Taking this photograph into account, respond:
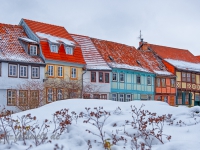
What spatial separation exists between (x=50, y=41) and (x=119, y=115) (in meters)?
20.7

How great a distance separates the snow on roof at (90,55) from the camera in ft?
108

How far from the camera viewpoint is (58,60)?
2927cm

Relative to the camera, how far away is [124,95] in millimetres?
35031

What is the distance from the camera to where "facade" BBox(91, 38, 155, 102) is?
112ft

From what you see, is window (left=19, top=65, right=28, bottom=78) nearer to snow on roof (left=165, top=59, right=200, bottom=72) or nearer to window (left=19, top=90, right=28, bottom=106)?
window (left=19, top=90, right=28, bottom=106)

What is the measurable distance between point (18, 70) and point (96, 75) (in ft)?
27.8

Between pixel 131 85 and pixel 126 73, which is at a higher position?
pixel 126 73

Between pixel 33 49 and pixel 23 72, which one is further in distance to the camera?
pixel 33 49

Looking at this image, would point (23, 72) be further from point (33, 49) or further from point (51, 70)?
point (51, 70)

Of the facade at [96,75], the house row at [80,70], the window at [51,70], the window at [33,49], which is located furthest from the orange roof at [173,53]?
the window at [33,49]

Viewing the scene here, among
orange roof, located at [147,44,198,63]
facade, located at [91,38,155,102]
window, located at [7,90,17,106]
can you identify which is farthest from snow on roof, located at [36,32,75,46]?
orange roof, located at [147,44,198,63]

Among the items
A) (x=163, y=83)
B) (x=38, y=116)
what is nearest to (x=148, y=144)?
(x=38, y=116)

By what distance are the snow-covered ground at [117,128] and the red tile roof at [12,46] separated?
1661 centimetres

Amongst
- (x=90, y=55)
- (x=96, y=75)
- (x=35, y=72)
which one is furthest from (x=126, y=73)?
(x=35, y=72)
